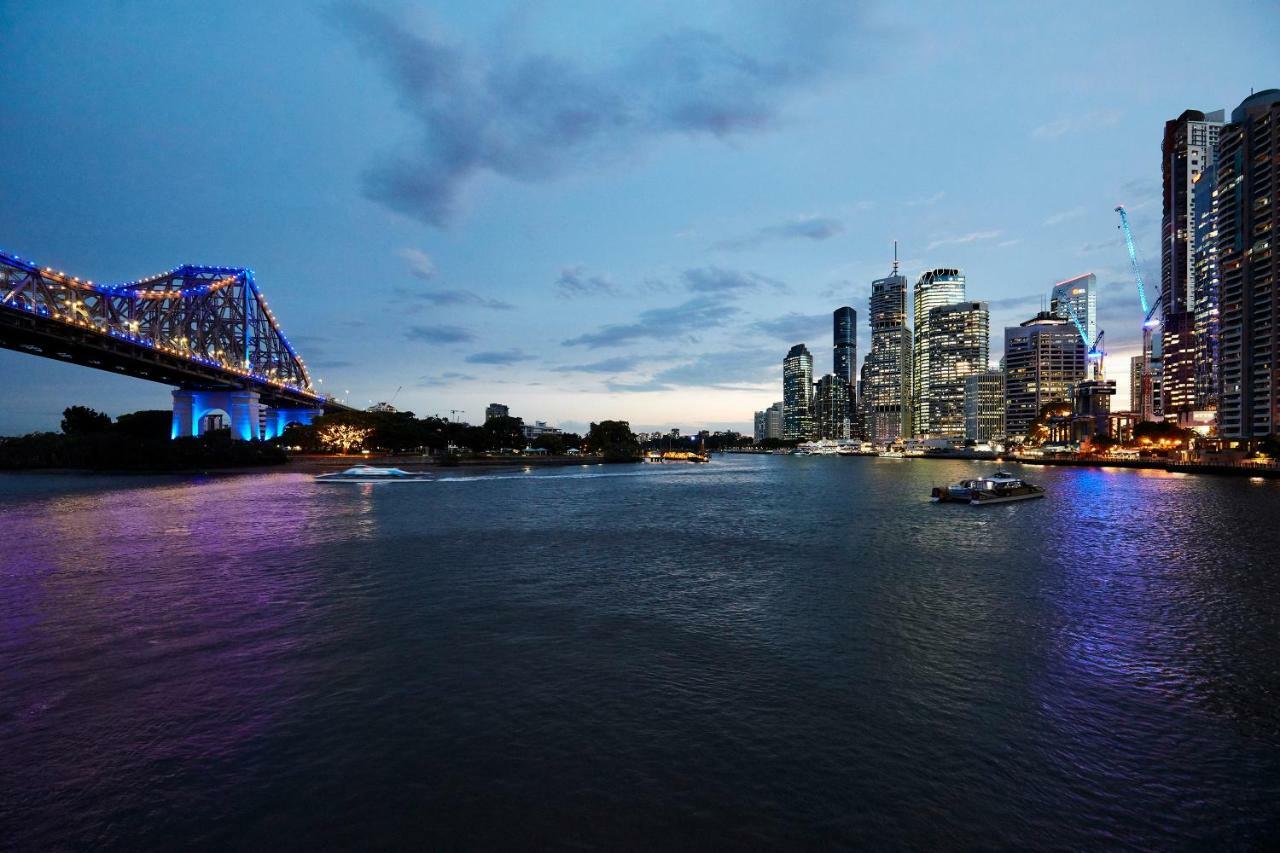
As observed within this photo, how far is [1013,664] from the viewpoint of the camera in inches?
630

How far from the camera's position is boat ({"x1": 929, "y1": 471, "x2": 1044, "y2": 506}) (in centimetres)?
6562

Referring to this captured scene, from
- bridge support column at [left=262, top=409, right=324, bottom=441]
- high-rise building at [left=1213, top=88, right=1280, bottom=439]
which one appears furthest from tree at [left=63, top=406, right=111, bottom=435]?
high-rise building at [left=1213, top=88, right=1280, bottom=439]

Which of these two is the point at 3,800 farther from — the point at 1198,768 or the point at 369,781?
the point at 1198,768

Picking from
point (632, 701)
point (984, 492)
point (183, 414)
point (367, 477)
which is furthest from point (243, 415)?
point (632, 701)

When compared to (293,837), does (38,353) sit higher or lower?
higher

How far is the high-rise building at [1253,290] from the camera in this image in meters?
170

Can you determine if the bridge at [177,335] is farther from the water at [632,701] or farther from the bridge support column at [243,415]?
the water at [632,701]

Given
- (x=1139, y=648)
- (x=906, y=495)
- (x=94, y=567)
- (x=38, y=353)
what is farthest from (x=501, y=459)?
(x=1139, y=648)

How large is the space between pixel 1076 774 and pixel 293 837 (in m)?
12.6

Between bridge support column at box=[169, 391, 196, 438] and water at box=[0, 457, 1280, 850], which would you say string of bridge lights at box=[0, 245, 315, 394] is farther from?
water at box=[0, 457, 1280, 850]

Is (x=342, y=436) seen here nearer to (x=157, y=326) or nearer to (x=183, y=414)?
(x=183, y=414)

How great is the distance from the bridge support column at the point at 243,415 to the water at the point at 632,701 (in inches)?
4518

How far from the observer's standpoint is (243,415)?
435 feet

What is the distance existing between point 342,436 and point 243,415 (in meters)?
21.8
